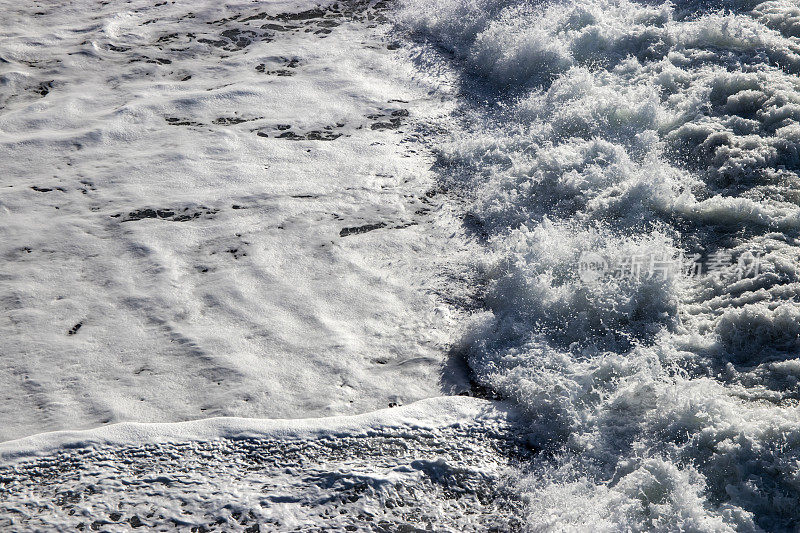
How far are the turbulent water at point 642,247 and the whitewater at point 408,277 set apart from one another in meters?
0.01

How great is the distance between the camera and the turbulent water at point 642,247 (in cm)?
264

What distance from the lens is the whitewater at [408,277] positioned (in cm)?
272

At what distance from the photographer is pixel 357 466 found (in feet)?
9.31

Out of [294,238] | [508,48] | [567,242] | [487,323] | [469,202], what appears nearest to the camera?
[487,323]

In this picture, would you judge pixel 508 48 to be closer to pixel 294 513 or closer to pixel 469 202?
pixel 469 202

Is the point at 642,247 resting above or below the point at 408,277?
above

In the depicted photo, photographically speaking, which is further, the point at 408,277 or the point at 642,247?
the point at 408,277

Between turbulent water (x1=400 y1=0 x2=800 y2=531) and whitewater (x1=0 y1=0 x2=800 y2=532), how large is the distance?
15 mm

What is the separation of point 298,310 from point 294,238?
0.60 m

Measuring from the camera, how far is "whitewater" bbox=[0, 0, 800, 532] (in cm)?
272

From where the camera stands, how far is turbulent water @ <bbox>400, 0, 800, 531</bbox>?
264cm

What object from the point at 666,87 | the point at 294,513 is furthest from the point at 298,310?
the point at 666,87

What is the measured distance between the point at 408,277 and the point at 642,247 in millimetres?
1235

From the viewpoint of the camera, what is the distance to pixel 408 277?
387 centimetres
